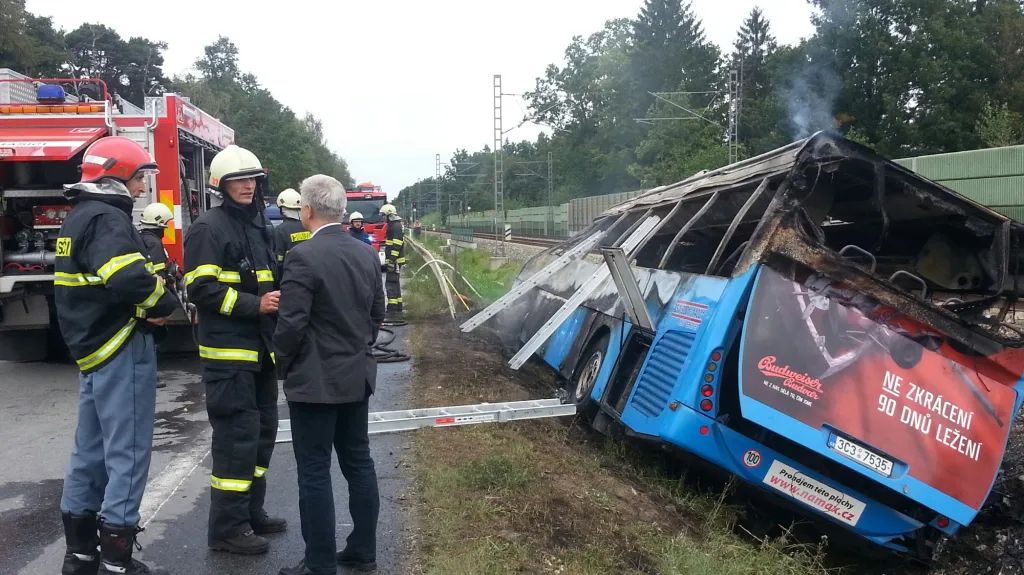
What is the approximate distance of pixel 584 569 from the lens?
371cm

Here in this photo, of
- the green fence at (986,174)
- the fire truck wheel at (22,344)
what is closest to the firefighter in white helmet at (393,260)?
the green fence at (986,174)

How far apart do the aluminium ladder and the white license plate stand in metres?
2.01

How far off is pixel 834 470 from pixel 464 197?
72.0 meters

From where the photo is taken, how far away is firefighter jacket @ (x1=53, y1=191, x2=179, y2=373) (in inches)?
135

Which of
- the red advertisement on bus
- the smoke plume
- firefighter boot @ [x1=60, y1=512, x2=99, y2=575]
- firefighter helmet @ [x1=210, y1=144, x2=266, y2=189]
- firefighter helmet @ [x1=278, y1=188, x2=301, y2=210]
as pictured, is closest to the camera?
firefighter boot @ [x1=60, y1=512, x2=99, y2=575]

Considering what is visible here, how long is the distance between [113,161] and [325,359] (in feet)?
4.33

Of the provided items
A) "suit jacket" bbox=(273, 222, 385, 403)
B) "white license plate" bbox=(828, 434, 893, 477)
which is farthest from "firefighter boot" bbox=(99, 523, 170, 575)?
"white license plate" bbox=(828, 434, 893, 477)

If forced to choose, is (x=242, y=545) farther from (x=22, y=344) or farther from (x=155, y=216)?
(x=22, y=344)

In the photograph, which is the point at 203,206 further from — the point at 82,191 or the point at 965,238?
the point at 965,238

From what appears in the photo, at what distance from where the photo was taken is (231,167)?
12.5 ft

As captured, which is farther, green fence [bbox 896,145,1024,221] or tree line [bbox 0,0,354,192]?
A: tree line [bbox 0,0,354,192]

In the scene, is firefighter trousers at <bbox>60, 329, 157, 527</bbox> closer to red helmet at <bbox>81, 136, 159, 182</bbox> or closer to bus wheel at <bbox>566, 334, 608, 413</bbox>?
red helmet at <bbox>81, 136, 159, 182</bbox>

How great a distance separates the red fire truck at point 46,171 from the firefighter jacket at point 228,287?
16.1 ft

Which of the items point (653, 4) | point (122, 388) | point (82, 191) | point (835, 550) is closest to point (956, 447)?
point (835, 550)
